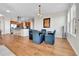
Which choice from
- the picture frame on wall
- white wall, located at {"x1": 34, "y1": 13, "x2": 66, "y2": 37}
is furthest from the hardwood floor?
the picture frame on wall

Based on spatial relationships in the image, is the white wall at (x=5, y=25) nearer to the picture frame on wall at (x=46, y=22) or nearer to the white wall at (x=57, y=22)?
the white wall at (x=57, y=22)

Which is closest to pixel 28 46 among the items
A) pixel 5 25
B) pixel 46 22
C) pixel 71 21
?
pixel 5 25

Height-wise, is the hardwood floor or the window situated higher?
the window

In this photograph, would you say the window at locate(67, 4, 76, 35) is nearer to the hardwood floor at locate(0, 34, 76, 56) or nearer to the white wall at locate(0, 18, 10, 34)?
the hardwood floor at locate(0, 34, 76, 56)

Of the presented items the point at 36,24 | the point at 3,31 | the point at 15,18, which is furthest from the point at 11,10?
the point at 36,24

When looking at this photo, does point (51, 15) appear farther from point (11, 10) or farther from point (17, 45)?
point (17, 45)

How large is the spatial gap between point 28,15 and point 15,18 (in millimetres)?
454

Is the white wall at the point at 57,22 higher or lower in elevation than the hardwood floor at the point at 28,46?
higher

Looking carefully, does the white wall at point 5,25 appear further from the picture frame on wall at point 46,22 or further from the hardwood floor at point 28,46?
the picture frame on wall at point 46,22

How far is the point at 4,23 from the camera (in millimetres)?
4496

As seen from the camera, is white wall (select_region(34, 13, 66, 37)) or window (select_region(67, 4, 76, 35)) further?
window (select_region(67, 4, 76, 35))

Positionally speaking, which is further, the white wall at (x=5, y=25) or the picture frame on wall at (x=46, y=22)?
the white wall at (x=5, y=25)

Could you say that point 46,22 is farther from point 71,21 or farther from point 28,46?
point 28,46

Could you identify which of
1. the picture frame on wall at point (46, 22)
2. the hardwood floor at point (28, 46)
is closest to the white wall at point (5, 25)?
the hardwood floor at point (28, 46)
